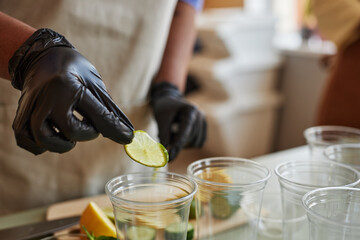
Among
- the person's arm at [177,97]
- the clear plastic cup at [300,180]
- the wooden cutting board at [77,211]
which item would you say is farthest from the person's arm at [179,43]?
the clear plastic cup at [300,180]

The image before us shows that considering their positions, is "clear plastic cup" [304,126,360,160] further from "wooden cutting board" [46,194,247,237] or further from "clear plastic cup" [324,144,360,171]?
"wooden cutting board" [46,194,247,237]

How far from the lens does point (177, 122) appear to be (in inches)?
36.3

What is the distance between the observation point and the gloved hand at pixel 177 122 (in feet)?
2.86

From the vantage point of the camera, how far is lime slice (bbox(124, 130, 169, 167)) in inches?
22.8

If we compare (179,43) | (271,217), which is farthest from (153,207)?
(179,43)

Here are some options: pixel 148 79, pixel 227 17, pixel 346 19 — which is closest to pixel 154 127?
pixel 148 79

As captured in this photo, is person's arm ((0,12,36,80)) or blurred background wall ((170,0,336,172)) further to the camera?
blurred background wall ((170,0,336,172))

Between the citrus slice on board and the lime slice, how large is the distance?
5.4 inches

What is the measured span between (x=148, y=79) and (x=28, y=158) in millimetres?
330

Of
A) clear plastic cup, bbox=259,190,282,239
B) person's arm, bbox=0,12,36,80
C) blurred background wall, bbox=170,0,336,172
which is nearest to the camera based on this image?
person's arm, bbox=0,12,36,80

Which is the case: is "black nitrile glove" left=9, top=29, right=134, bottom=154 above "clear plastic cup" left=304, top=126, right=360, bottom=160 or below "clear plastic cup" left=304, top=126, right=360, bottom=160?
above

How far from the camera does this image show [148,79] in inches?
Answer: 39.0

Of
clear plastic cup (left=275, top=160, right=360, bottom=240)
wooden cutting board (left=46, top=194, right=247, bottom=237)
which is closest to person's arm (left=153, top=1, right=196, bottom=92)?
wooden cutting board (left=46, top=194, right=247, bottom=237)

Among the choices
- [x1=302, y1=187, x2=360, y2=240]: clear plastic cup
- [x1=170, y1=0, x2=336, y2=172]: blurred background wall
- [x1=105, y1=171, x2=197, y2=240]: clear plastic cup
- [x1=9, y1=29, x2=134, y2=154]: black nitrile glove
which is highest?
[x1=9, y1=29, x2=134, y2=154]: black nitrile glove
